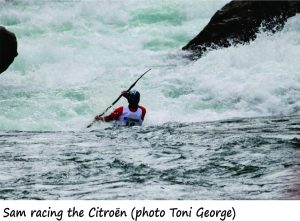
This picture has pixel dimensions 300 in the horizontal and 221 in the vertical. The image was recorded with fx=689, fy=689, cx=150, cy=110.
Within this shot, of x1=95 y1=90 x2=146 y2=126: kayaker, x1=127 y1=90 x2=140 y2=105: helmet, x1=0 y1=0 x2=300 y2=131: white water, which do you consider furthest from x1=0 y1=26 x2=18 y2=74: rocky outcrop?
x1=127 y1=90 x2=140 y2=105: helmet

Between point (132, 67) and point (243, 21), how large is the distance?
2235 millimetres

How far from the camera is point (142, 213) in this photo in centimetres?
475

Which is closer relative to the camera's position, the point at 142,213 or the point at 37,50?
the point at 142,213

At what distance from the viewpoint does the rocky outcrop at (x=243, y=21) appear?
12.6m

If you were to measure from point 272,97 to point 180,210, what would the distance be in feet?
17.2

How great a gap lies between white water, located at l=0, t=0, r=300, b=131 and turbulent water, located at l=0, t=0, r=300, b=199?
0.9 inches

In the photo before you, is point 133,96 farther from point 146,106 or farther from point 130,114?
point 146,106

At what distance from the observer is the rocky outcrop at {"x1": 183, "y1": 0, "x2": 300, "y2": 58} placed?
41.4ft

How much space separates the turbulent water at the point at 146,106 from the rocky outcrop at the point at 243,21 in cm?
26

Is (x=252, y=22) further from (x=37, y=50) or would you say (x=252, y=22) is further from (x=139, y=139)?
(x=139, y=139)

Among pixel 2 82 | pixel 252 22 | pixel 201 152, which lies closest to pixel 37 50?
pixel 2 82

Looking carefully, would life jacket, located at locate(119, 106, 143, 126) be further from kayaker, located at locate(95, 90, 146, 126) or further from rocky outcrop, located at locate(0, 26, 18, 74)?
rocky outcrop, located at locate(0, 26, 18, 74)
